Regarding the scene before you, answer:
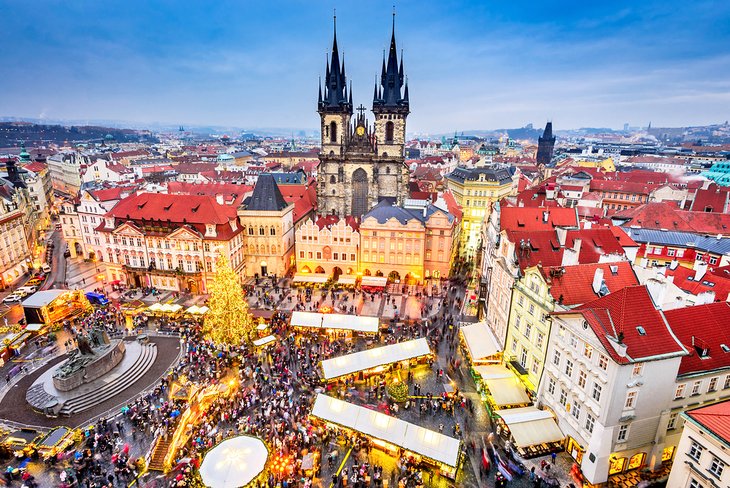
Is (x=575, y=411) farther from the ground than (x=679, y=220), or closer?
closer

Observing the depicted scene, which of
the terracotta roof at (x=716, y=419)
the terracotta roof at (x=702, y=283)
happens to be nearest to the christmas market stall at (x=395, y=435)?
the terracotta roof at (x=716, y=419)

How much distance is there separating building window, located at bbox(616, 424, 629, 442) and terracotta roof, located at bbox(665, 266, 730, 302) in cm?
1365

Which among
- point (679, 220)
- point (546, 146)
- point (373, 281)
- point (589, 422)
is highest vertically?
point (546, 146)

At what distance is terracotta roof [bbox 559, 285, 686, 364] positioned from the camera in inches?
1009

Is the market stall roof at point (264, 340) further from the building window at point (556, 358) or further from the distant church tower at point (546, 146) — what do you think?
the distant church tower at point (546, 146)

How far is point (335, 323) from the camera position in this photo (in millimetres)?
46250

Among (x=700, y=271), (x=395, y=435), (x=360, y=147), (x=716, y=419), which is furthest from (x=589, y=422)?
(x=360, y=147)

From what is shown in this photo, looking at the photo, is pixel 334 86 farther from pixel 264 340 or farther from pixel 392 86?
pixel 264 340

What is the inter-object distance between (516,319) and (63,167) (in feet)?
519

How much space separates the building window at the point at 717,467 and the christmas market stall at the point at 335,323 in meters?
29.5

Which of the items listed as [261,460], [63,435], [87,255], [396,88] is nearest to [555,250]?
[261,460]

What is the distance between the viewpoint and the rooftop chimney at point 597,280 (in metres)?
32.4

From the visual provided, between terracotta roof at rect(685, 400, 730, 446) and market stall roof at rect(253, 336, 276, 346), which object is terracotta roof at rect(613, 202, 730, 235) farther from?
market stall roof at rect(253, 336, 276, 346)

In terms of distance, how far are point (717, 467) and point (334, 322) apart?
33429mm
